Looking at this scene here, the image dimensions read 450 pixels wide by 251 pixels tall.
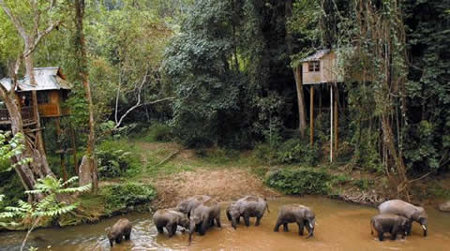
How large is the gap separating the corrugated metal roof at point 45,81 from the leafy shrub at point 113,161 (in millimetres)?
3660

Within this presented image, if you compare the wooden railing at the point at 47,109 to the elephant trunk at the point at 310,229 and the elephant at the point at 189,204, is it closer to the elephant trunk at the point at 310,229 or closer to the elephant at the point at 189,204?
the elephant at the point at 189,204

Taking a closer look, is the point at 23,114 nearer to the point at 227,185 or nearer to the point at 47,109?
the point at 47,109

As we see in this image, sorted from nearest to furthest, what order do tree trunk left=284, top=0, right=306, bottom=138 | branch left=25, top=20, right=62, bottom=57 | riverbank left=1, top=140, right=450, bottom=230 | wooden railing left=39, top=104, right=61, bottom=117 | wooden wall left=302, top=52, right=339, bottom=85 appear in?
1. branch left=25, top=20, right=62, bottom=57
2. riverbank left=1, top=140, right=450, bottom=230
3. wooden railing left=39, top=104, right=61, bottom=117
4. wooden wall left=302, top=52, right=339, bottom=85
5. tree trunk left=284, top=0, right=306, bottom=138

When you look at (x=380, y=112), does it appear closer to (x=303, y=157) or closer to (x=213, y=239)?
(x=303, y=157)

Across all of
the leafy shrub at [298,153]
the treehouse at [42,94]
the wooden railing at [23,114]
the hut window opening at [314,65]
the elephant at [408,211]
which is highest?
the hut window opening at [314,65]

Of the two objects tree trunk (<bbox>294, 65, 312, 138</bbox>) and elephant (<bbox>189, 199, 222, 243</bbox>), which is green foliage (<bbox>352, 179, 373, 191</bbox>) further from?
elephant (<bbox>189, 199, 222, 243</bbox>)

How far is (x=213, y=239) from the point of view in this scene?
1238 centimetres

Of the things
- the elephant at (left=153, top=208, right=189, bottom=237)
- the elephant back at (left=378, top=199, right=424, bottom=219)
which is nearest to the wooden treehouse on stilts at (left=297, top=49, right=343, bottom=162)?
the elephant back at (left=378, top=199, right=424, bottom=219)

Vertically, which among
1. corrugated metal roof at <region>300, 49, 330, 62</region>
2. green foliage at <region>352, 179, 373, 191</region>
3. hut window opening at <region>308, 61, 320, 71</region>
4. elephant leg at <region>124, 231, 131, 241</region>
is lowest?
elephant leg at <region>124, 231, 131, 241</region>

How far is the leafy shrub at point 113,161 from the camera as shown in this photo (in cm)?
1923

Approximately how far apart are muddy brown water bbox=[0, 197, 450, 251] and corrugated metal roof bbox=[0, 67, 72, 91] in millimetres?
6029

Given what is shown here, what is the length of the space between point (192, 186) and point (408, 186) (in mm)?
9062

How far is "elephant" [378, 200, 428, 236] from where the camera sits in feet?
38.5

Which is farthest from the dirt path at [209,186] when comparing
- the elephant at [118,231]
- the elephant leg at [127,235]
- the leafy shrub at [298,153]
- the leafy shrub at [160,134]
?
the leafy shrub at [160,134]
